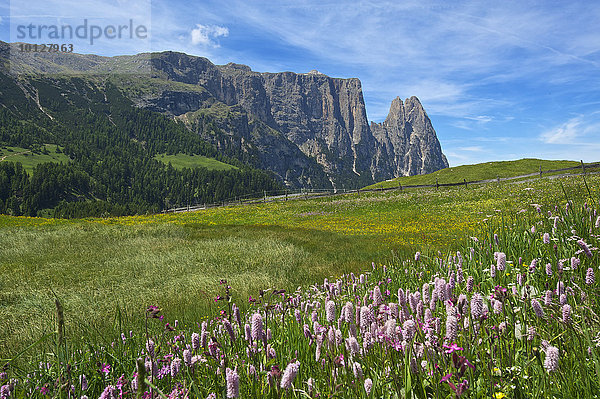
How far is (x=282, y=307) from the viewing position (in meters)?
4.70

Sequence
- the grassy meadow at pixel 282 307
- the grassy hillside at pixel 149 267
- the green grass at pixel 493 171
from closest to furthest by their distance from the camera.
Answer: the grassy meadow at pixel 282 307
the grassy hillside at pixel 149 267
the green grass at pixel 493 171

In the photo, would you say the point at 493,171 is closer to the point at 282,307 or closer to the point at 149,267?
the point at 149,267

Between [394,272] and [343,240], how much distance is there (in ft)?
43.4

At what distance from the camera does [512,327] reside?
2.42 metres

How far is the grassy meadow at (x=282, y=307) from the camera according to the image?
2.17 m

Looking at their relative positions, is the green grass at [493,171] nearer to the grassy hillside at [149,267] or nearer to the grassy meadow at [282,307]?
the grassy meadow at [282,307]

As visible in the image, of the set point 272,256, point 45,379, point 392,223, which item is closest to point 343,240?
point 272,256

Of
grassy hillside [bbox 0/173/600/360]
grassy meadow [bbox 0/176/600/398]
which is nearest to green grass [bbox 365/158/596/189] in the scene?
grassy meadow [bbox 0/176/600/398]

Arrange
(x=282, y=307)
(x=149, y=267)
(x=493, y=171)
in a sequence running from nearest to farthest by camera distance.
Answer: (x=282, y=307) < (x=149, y=267) < (x=493, y=171)

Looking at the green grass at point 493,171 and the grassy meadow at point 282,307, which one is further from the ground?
the green grass at point 493,171

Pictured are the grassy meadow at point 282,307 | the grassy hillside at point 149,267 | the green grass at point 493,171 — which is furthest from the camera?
the green grass at point 493,171

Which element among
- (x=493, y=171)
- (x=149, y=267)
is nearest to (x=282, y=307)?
(x=149, y=267)

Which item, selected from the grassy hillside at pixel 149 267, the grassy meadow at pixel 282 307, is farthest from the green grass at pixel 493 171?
the grassy hillside at pixel 149 267

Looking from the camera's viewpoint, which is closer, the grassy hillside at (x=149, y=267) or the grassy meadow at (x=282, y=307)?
the grassy meadow at (x=282, y=307)
